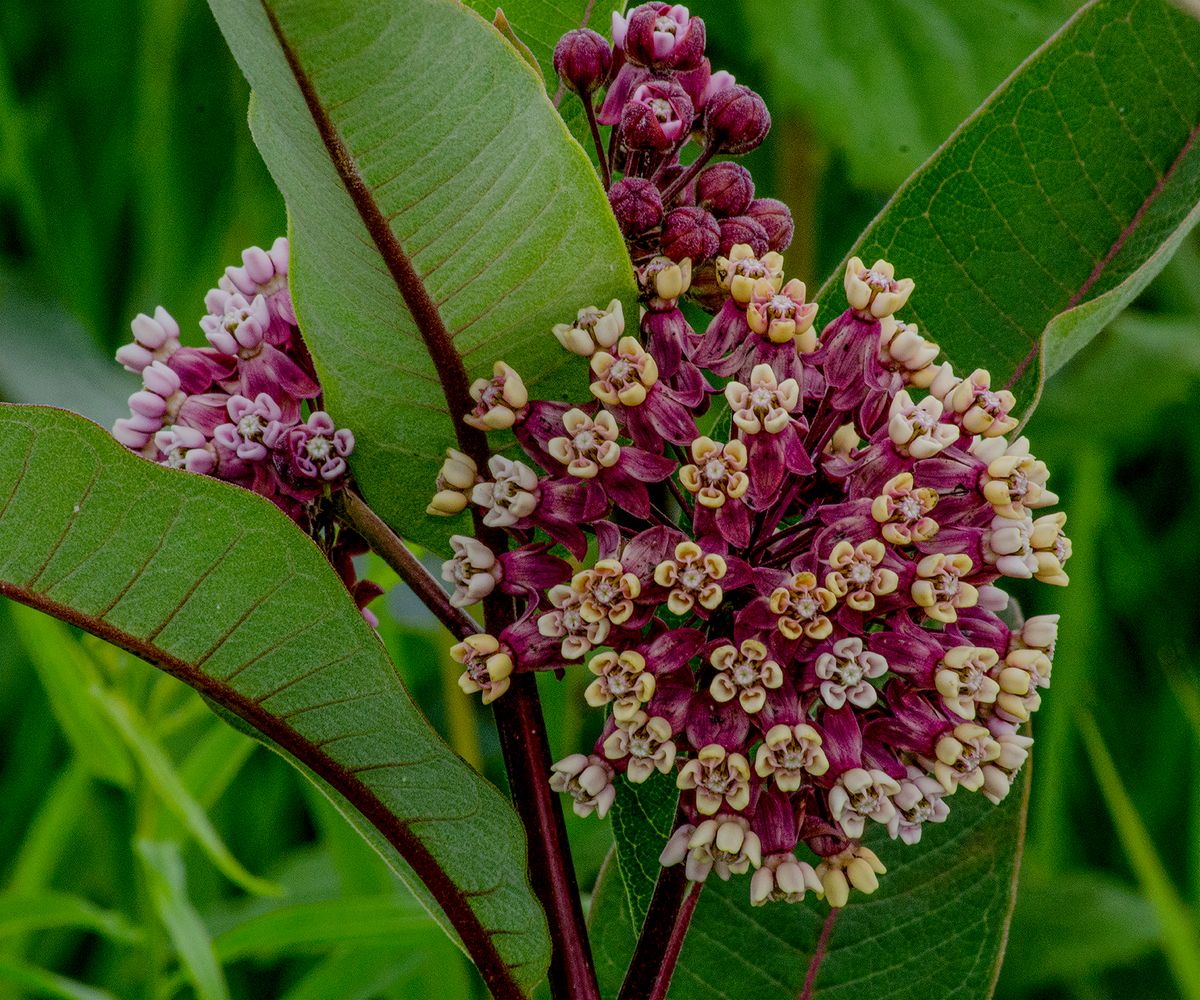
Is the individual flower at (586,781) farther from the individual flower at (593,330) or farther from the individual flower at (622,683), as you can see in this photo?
the individual flower at (593,330)

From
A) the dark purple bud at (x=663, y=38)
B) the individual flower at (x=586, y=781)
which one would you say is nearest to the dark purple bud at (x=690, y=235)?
the dark purple bud at (x=663, y=38)

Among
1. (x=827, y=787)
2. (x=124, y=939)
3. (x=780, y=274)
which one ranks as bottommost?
(x=124, y=939)

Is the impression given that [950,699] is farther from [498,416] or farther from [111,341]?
[111,341]

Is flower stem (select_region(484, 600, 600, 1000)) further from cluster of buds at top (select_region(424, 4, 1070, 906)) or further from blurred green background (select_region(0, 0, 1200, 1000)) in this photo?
blurred green background (select_region(0, 0, 1200, 1000))

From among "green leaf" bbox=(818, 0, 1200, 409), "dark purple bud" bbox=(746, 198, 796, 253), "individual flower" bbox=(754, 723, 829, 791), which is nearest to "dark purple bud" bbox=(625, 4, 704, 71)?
"dark purple bud" bbox=(746, 198, 796, 253)

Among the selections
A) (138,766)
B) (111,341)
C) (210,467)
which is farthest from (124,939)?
(111,341)

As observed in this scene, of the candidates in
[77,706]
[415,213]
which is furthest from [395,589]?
[415,213]
